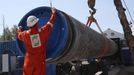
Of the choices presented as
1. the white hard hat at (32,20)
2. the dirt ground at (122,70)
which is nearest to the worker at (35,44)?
the white hard hat at (32,20)

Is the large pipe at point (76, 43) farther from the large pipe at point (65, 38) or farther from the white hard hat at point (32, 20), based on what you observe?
the white hard hat at point (32, 20)

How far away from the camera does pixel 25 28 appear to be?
650cm

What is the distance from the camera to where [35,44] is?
19.3ft

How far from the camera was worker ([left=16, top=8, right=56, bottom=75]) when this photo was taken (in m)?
5.81

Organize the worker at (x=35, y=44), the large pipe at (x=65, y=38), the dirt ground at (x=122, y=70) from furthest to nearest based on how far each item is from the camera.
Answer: the dirt ground at (x=122, y=70)
the worker at (x=35, y=44)
the large pipe at (x=65, y=38)

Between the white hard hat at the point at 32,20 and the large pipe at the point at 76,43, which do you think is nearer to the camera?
the large pipe at the point at 76,43

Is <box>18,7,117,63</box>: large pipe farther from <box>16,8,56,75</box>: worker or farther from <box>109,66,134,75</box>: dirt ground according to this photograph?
<box>109,66,134,75</box>: dirt ground

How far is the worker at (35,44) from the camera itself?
5812 millimetres

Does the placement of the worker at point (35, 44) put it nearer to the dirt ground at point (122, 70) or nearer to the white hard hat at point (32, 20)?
the white hard hat at point (32, 20)

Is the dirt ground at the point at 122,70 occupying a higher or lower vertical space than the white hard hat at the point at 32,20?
lower

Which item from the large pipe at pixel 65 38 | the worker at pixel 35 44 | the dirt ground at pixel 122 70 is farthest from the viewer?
the dirt ground at pixel 122 70

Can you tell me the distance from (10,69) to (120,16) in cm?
432

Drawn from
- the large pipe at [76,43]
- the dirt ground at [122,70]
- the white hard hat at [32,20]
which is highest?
the white hard hat at [32,20]

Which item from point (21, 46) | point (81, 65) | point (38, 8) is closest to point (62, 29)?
point (38, 8)
